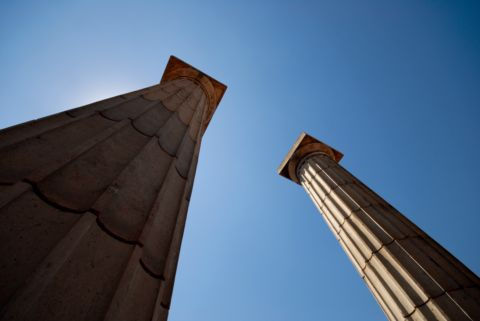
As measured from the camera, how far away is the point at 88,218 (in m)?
2.46

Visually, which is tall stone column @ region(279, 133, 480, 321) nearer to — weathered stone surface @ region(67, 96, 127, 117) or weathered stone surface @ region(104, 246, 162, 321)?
weathered stone surface @ region(104, 246, 162, 321)

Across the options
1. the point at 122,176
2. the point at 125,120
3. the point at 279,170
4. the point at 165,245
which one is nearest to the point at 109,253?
the point at 165,245

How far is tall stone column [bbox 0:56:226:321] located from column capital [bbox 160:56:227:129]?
801cm

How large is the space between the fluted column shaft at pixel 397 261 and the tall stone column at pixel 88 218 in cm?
589

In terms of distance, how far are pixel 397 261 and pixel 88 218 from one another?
778cm

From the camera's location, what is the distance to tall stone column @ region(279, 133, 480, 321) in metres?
6.11

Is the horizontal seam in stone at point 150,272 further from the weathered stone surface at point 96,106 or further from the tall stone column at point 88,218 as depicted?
the weathered stone surface at point 96,106

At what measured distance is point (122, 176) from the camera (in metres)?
3.35

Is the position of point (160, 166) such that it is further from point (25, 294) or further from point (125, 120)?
point (25, 294)

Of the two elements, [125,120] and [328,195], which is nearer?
[125,120]

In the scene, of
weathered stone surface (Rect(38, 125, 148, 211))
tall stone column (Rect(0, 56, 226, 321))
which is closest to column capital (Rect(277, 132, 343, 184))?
tall stone column (Rect(0, 56, 226, 321))

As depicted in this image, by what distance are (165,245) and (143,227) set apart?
450 millimetres

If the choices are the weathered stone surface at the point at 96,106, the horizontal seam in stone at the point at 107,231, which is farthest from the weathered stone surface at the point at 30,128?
the horizontal seam in stone at the point at 107,231

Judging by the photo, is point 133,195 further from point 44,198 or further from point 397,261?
point 397,261
